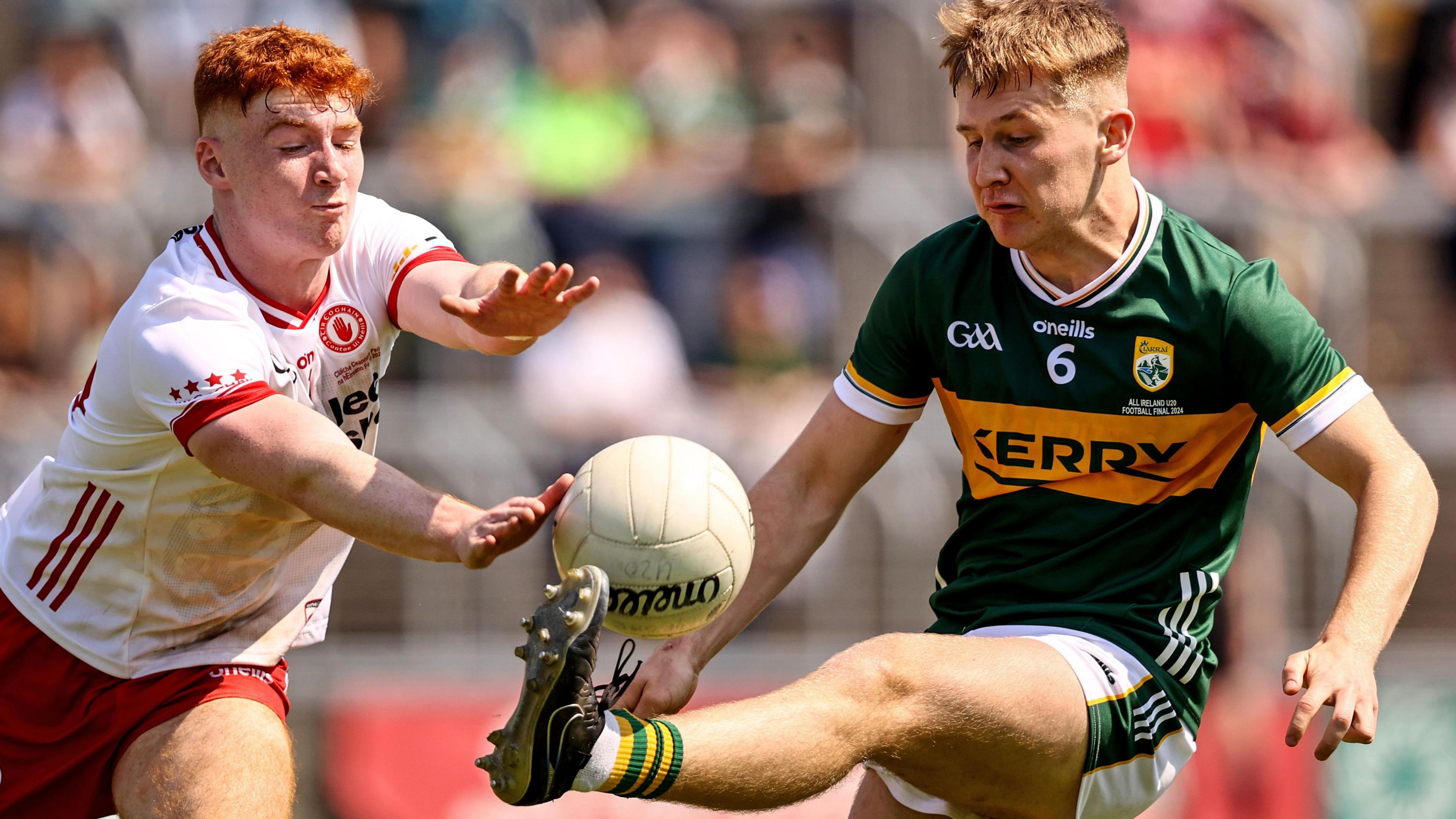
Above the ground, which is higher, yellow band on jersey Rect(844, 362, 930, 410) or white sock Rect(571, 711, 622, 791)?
yellow band on jersey Rect(844, 362, 930, 410)

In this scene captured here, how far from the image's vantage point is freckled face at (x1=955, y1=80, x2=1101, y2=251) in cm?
498

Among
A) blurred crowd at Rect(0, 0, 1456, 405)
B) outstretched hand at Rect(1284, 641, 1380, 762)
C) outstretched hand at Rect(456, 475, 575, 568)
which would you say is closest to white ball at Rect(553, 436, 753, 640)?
outstretched hand at Rect(456, 475, 575, 568)

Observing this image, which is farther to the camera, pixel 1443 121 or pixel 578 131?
pixel 1443 121

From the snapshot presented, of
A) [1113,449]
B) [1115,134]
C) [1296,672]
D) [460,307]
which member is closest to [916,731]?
[1296,672]

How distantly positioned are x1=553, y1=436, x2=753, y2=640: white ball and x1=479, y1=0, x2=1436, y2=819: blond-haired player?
330mm

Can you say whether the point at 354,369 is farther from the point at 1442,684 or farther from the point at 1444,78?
the point at 1444,78

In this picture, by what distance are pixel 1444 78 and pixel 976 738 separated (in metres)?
9.20

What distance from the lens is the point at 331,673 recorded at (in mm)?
9758

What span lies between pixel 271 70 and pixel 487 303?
92 cm

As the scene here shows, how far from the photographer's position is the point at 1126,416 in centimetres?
515

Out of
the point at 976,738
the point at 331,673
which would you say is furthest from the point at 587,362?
the point at 976,738

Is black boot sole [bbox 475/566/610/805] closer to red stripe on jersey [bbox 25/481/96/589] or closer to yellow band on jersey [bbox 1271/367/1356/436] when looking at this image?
red stripe on jersey [bbox 25/481/96/589]

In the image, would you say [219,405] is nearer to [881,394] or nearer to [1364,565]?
[881,394]

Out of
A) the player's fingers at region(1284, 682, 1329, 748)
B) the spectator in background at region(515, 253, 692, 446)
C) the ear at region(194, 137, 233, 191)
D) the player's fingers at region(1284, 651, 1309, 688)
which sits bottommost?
the spectator in background at region(515, 253, 692, 446)
